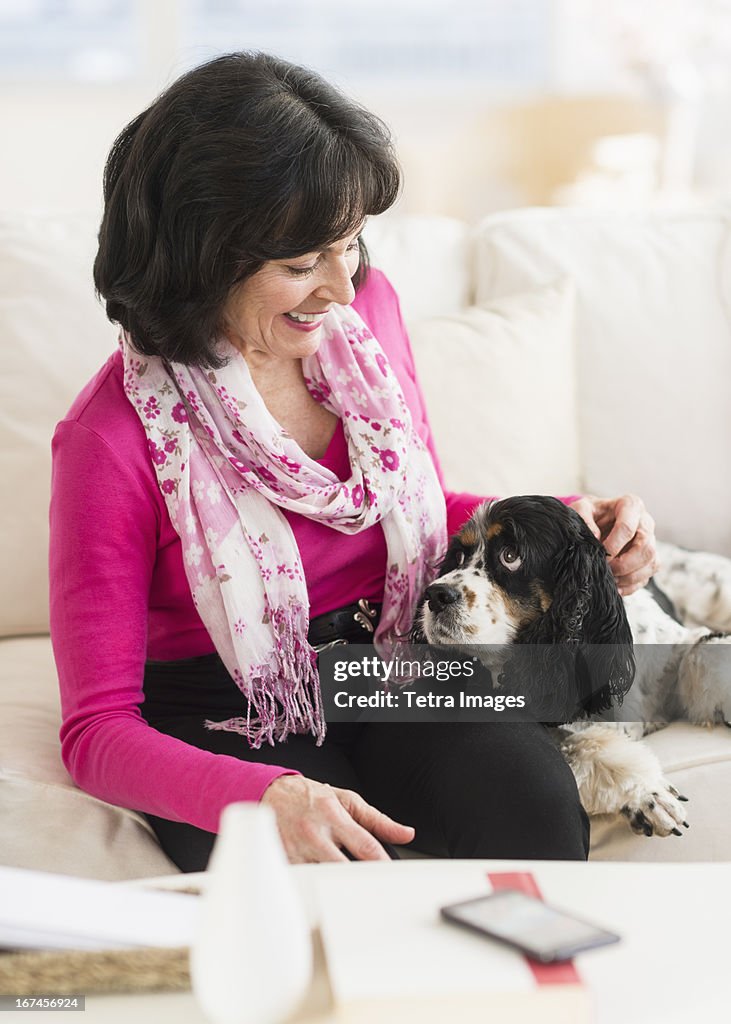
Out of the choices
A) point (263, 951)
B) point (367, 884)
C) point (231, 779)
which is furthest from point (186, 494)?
point (263, 951)

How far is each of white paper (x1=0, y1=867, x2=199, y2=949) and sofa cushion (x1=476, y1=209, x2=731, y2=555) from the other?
1.29 m

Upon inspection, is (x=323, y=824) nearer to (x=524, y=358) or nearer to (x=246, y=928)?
(x=246, y=928)

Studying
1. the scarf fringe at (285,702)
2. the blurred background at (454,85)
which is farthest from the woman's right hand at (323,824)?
the blurred background at (454,85)

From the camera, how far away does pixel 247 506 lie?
1403 mm

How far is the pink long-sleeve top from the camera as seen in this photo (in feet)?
3.88

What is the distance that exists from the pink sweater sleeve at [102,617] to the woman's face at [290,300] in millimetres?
229

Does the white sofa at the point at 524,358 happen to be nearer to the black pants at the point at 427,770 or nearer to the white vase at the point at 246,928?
the black pants at the point at 427,770

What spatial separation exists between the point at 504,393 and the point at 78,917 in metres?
1.27

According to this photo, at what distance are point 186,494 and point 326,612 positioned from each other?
262 millimetres

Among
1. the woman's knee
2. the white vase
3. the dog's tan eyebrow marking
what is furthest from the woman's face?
the white vase

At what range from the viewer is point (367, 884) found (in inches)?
34.9

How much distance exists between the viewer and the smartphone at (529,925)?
2.46ft

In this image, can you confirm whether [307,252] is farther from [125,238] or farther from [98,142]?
[98,142]

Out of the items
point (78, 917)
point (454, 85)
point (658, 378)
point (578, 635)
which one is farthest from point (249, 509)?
point (454, 85)
